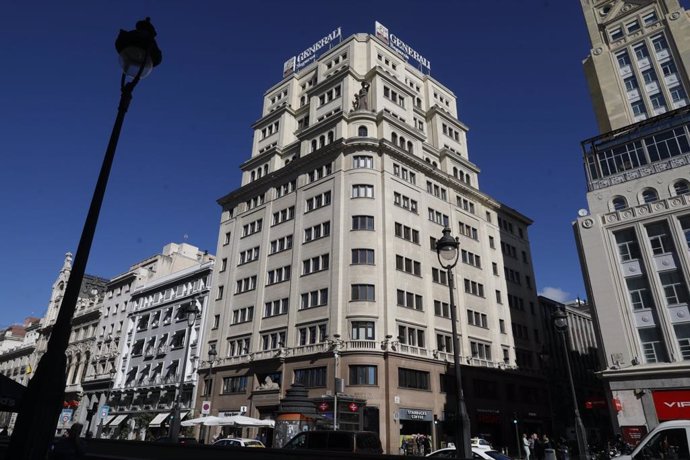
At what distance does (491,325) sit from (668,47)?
3471 cm

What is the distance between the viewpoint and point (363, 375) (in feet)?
117

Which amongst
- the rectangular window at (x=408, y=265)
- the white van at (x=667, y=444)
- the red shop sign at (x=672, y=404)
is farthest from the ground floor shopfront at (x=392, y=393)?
the white van at (x=667, y=444)

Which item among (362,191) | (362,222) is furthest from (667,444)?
(362,191)

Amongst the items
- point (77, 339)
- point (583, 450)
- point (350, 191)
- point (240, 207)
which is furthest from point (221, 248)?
point (583, 450)

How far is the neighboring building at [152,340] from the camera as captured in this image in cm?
5069

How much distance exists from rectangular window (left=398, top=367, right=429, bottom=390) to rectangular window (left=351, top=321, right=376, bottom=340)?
357cm

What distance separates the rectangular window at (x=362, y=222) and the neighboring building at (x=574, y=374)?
78.1ft

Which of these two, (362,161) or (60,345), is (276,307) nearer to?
(362,161)

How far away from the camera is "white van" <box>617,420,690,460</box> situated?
33.5 feet

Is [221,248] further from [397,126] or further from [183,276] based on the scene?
[397,126]

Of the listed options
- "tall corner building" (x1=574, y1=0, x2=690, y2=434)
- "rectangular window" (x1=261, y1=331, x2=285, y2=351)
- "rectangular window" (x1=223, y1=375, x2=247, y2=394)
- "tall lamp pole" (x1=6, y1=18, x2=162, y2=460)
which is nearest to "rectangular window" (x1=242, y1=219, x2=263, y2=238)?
"rectangular window" (x1=261, y1=331, x2=285, y2=351)

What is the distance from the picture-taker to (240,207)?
54938 millimetres

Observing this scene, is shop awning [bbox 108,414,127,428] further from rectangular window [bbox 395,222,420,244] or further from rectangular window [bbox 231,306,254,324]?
rectangular window [bbox 395,222,420,244]

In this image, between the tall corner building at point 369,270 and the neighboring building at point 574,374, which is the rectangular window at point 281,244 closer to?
the tall corner building at point 369,270
